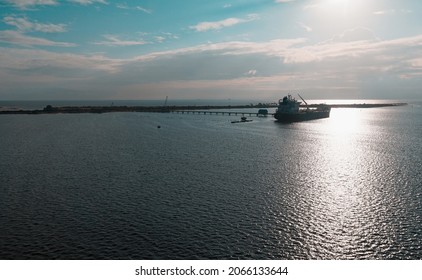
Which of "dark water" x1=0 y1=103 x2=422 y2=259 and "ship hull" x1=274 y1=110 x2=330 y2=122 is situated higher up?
"ship hull" x1=274 y1=110 x2=330 y2=122

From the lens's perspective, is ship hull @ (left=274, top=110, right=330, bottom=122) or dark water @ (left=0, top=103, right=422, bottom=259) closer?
dark water @ (left=0, top=103, right=422, bottom=259)

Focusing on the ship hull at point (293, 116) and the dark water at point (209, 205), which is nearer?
the dark water at point (209, 205)

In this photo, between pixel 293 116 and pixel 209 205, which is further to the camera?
pixel 293 116

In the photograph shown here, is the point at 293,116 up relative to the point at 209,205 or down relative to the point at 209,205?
up

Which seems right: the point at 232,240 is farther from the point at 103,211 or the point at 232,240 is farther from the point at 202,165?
the point at 202,165

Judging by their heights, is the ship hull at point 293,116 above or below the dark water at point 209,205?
above
